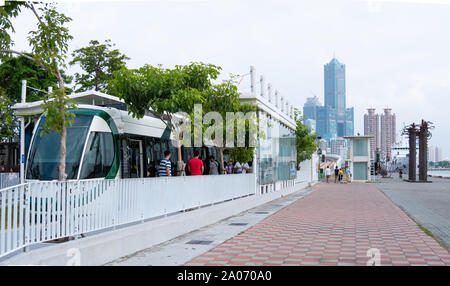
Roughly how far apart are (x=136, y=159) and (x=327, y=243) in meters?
8.29

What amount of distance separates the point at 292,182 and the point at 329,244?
18053mm

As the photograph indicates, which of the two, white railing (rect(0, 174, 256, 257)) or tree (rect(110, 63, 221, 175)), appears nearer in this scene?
white railing (rect(0, 174, 256, 257))

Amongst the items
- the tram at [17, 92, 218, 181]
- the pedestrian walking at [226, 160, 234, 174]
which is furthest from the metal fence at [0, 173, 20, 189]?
the pedestrian walking at [226, 160, 234, 174]

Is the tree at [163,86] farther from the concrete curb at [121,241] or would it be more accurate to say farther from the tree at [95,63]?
the tree at [95,63]

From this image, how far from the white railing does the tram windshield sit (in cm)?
362

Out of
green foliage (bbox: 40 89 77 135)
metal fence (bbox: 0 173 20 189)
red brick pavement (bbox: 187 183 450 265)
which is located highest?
green foliage (bbox: 40 89 77 135)

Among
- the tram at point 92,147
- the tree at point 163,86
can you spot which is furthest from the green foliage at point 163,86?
the tram at point 92,147

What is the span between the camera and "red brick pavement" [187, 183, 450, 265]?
22.3 feet

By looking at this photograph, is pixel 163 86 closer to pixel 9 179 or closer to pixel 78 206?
pixel 78 206

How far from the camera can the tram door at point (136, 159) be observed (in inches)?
575

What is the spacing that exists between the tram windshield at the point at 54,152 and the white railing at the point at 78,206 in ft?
11.9

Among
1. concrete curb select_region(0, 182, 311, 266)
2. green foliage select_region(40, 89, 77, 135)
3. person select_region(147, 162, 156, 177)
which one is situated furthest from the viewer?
person select_region(147, 162, 156, 177)

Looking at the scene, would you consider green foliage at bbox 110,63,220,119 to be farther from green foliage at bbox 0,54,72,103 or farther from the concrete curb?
green foliage at bbox 0,54,72,103
